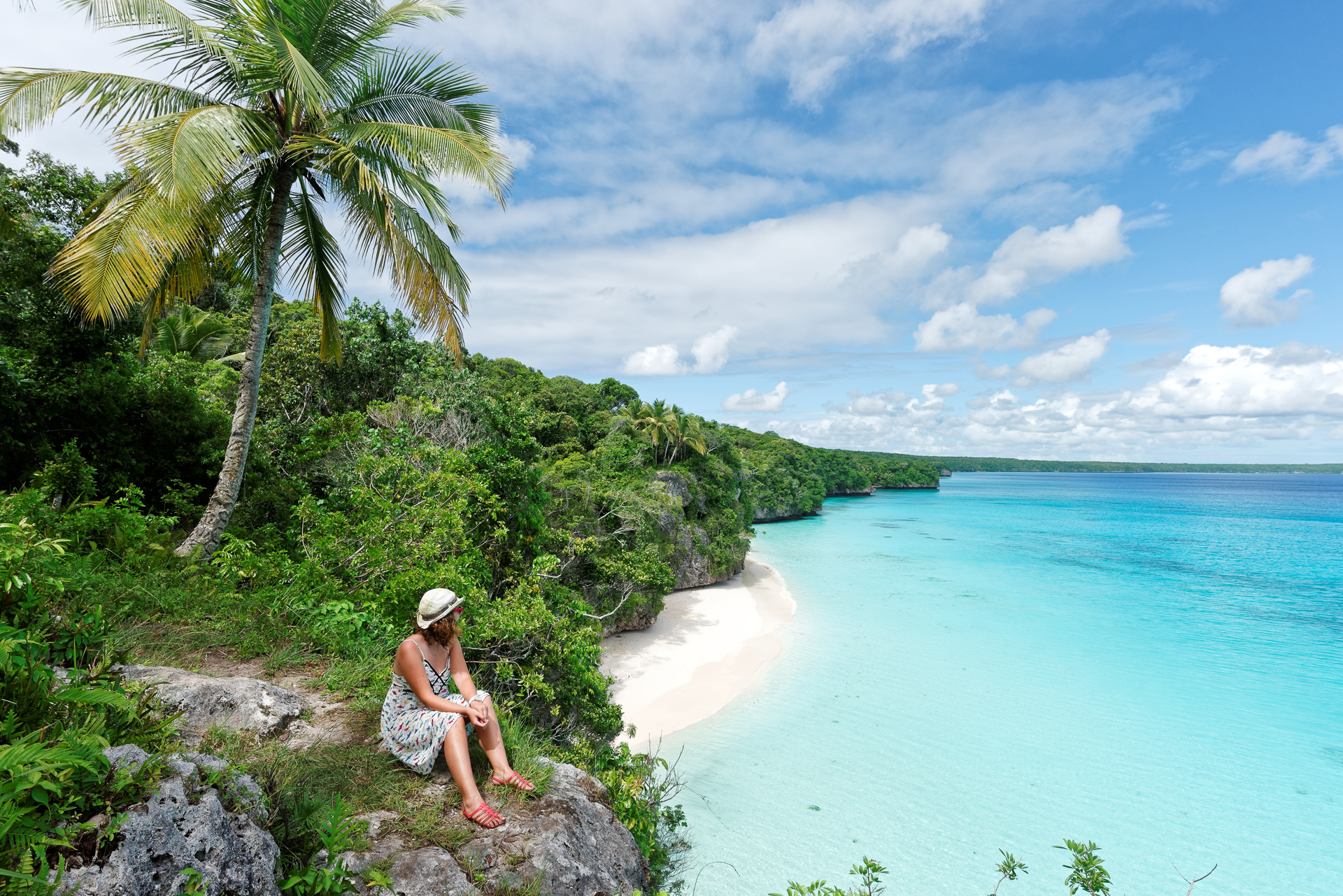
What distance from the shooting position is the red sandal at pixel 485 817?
3.25 meters

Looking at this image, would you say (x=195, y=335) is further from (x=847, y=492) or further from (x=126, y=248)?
(x=847, y=492)

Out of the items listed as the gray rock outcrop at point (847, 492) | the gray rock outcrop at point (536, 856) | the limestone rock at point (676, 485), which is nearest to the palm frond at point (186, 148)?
the gray rock outcrop at point (536, 856)

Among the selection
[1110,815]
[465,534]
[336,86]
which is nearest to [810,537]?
[1110,815]

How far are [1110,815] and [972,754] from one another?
95.0 inches

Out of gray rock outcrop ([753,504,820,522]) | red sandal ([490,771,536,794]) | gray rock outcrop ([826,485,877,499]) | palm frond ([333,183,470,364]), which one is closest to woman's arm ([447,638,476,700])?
red sandal ([490,771,536,794])

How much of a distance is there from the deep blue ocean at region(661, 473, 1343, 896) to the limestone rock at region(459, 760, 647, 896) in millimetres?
5527

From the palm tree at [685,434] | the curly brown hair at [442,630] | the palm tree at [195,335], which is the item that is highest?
the palm tree at [195,335]

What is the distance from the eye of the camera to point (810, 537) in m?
41.9

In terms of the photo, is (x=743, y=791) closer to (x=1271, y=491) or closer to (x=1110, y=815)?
(x=1110, y=815)

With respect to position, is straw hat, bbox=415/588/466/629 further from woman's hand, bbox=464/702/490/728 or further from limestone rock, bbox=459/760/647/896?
limestone rock, bbox=459/760/647/896

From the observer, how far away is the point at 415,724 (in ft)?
11.7

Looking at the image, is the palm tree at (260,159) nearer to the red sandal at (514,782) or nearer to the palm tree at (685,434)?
the red sandal at (514,782)

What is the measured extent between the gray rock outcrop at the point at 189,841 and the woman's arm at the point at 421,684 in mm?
1017

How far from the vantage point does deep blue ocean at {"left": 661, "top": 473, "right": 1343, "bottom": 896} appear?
908 cm
